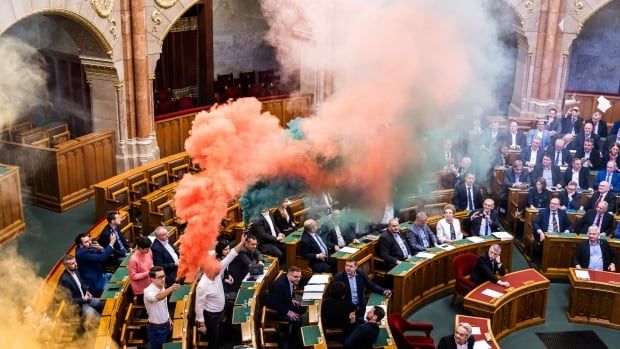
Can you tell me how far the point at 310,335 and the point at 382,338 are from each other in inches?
34.9

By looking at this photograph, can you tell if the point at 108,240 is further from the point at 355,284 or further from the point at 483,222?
the point at 483,222

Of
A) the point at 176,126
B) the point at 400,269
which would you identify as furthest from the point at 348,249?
the point at 176,126

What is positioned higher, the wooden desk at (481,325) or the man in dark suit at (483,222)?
the man in dark suit at (483,222)

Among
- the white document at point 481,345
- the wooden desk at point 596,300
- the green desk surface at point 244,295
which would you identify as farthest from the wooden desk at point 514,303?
the green desk surface at point 244,295

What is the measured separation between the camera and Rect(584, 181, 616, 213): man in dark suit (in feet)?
44.9

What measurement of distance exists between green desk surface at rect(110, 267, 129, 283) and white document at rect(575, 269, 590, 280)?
678 cm

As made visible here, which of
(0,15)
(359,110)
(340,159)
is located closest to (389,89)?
(359,110)

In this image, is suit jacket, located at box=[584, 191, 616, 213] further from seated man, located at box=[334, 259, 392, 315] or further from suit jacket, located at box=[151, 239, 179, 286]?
suit jacket, located at box=[151, 239, 179, 286]

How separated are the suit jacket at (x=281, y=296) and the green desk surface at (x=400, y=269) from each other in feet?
6.14

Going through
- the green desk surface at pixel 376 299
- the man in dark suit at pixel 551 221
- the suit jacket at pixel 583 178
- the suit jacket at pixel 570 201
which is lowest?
the green desk surface at pixel 376 299

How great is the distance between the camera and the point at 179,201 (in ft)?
32.1

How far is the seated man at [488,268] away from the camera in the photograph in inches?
444

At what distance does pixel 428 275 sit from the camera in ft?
39.5

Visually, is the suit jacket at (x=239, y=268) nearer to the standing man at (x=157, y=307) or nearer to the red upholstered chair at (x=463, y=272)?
the standing man at (x=157, y=307)
